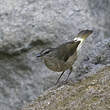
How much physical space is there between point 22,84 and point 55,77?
575 millimetres

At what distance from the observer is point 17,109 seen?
710 centimetres

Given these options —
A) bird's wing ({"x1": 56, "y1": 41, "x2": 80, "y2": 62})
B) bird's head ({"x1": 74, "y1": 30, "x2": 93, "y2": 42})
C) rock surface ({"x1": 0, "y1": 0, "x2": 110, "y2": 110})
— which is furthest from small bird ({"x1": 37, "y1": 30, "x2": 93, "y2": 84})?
rock surface ({"x1": 0, "y1": 0, "x2": 110, "y2": 110})

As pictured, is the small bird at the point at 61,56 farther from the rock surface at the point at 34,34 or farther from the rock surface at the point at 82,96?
the rock surface at the point at 34,34

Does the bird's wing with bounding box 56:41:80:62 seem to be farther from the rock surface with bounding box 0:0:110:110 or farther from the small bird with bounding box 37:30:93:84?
the rock surface with bounding box 0:0:110:110

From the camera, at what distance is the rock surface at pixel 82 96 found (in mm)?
4363

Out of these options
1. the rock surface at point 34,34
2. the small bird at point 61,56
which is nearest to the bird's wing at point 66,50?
the small bird at point 61,56

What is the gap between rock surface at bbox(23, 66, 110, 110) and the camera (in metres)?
4.36

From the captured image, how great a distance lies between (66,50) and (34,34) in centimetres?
119

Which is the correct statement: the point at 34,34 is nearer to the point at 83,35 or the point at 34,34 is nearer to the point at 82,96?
the point at 83,35

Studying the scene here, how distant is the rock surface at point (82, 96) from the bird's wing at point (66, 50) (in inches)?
28.6

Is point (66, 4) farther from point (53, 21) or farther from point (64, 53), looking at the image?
point (64, 53)

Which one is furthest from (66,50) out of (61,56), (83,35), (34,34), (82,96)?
(82,96)

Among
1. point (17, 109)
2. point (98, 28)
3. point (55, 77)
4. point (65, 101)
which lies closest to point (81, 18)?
point (98, 28)

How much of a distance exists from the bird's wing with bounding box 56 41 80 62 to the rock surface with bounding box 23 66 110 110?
73 cm
